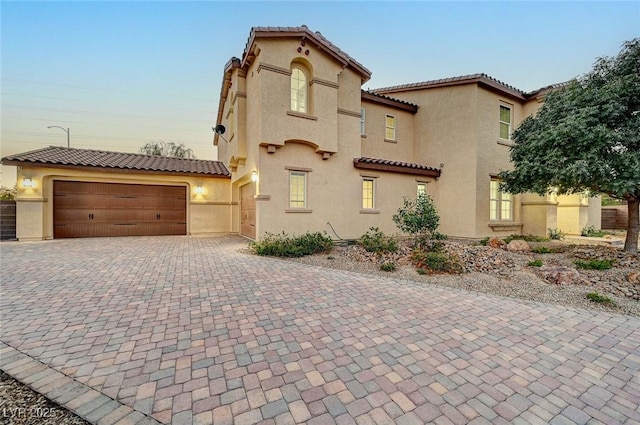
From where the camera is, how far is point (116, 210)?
12133 millimetres

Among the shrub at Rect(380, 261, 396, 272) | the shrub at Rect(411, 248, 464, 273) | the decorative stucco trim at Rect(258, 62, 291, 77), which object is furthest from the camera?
the decorative stucco trim at Rect(258, 62, 291, 77)

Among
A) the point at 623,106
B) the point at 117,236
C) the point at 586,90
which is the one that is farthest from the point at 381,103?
the point at 117,236

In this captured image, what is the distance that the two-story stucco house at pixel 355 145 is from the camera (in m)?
9.73

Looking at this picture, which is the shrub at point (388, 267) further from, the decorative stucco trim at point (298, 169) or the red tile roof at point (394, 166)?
the red tile roof at point (394, 166)

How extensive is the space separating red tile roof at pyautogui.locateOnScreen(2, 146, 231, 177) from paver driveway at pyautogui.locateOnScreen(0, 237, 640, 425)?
309 inches

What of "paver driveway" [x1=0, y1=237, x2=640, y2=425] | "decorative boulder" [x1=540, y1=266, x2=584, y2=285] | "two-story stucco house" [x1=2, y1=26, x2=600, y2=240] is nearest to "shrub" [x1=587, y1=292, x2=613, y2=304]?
"paver driveway" [x1=0, y1=237, x2=640, y2=425]

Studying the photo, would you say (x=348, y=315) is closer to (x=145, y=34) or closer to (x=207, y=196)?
(x=207, y=196)

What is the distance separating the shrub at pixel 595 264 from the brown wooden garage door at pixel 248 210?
33.1ft

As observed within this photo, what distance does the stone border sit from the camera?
1.99 meters

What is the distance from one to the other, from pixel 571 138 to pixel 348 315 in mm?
8171

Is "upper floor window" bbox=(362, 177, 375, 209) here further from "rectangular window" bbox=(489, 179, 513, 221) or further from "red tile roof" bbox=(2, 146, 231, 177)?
"red tile roof" bbox=(2, 146, 231, 177)

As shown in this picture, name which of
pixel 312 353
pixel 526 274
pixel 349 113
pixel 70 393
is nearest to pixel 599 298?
pixel 526 274

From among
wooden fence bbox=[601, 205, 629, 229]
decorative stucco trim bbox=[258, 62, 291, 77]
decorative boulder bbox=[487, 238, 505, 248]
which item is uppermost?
decorative stucco trim bbox=[258, 62, 291, 77]

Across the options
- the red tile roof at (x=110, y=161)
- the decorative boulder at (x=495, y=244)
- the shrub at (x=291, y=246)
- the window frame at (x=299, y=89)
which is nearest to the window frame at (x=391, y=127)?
the window frame at (x=299, y=89)
